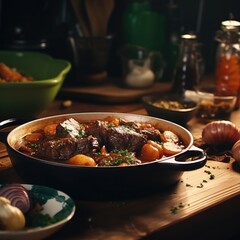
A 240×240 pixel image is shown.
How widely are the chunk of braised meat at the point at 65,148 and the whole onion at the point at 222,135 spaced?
0.47m

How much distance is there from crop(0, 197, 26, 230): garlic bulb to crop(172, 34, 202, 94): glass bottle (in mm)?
1311

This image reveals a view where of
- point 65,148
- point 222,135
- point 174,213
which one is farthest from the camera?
point 222,135

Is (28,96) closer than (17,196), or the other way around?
(17,196)

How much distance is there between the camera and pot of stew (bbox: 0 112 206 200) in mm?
1277

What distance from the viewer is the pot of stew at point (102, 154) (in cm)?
128

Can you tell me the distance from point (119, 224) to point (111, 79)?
1.47 m

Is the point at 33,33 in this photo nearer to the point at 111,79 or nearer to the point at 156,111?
the point at 111,79

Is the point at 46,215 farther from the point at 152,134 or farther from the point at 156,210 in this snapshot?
the point at 152,134

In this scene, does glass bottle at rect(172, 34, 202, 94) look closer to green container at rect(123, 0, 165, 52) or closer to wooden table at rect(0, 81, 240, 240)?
green container at rect(123, 0, 165, 52)

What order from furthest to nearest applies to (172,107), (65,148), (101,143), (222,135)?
(172,107) < (222,135) < (101,143) < (65,148)

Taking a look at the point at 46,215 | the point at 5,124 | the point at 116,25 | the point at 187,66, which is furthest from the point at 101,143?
the point at 116,25

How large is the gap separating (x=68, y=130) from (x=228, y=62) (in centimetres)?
97

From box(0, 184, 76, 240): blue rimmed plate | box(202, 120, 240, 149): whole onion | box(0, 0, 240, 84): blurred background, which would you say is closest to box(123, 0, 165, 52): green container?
box(0, 0, 240, 84): blurred background

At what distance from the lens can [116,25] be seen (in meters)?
2.81
